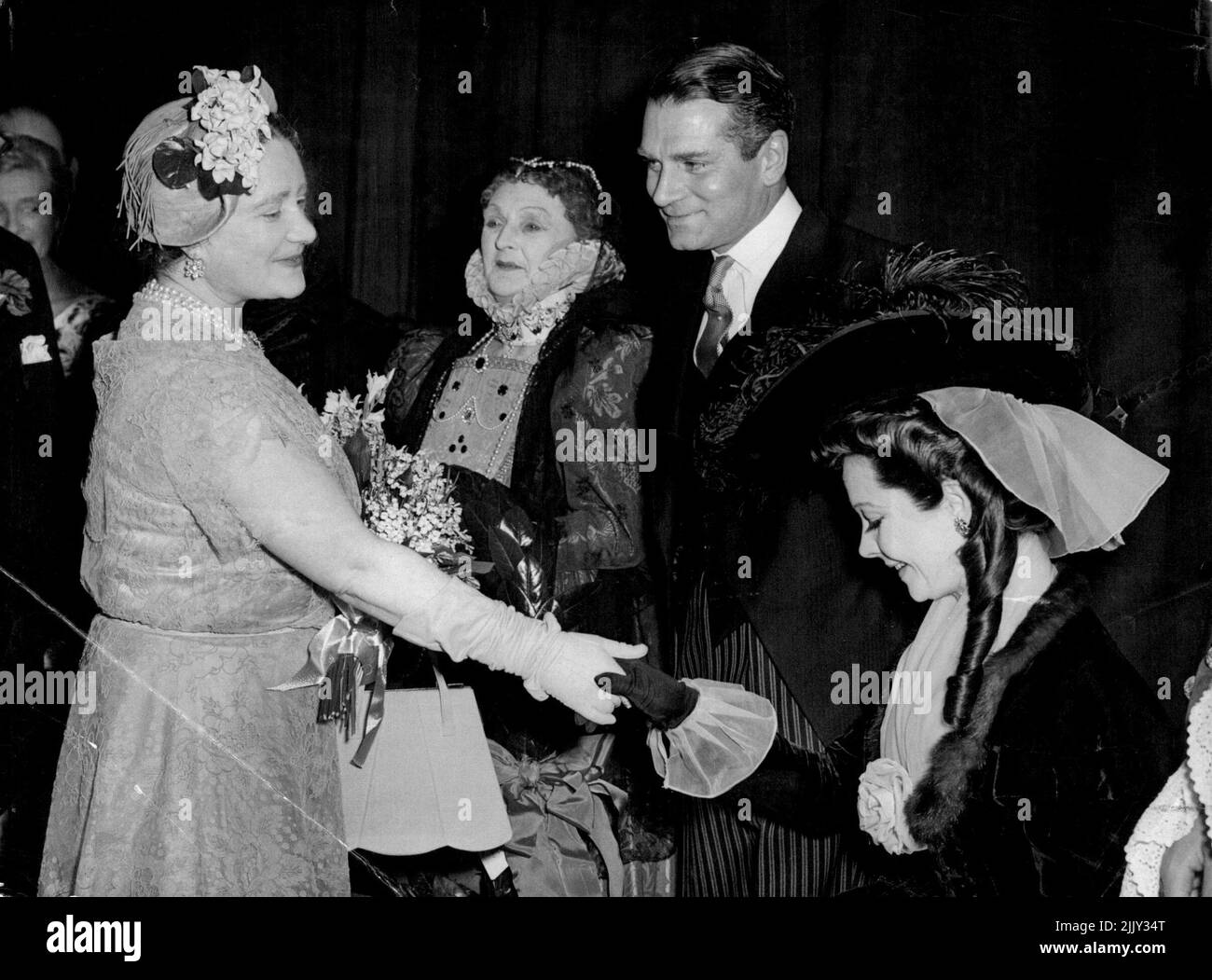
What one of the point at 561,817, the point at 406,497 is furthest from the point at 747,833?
the point at 406,497

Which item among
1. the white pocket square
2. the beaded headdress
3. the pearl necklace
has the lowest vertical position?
the white pocket square

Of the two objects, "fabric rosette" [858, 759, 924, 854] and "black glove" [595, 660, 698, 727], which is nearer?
"black glove" [595, 660, 698, 727]

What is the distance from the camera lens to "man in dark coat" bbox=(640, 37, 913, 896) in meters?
3.12

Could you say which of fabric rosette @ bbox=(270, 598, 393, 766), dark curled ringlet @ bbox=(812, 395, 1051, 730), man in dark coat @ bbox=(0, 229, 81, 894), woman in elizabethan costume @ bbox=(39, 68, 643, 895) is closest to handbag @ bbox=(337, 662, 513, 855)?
fabric rosette @ bbox=(270, 598, 393, 766)

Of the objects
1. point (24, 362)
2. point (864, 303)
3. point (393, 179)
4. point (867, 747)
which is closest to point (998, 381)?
point (864, 303)

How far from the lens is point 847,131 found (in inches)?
128

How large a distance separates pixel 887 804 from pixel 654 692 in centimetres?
58

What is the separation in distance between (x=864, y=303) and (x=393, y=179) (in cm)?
116

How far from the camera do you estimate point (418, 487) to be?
10.2 ft

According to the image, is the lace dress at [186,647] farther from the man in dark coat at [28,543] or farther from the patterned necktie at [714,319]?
the patterned necktie at [714,319]

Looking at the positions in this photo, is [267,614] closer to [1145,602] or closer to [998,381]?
[998,381]

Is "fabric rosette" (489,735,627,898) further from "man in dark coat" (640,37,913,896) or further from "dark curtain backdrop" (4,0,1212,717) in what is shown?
"dark curtain backdrop" (4,0,1212,717)

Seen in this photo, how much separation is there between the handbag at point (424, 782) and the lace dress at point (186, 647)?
8.9 inches

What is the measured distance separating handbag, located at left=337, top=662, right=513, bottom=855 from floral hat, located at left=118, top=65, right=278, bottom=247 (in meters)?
1.08
